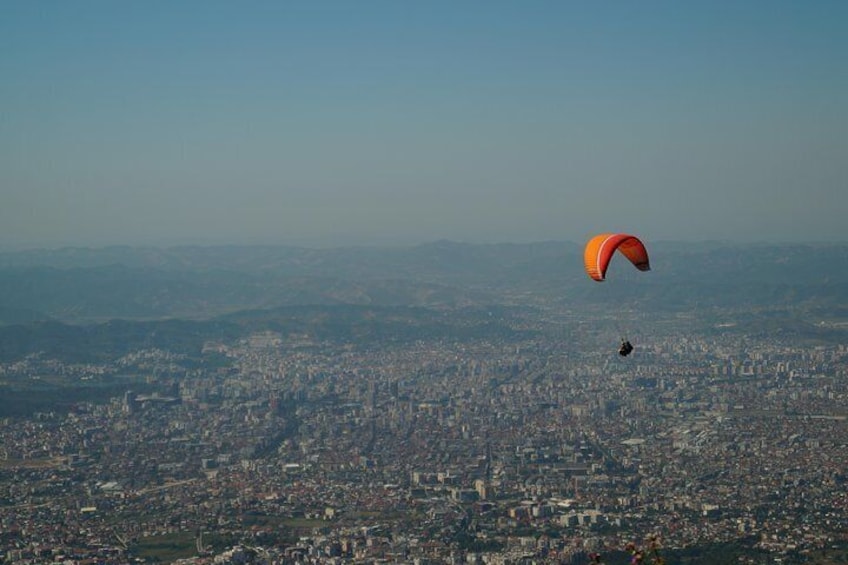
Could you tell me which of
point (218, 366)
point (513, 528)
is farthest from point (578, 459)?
Result: point (218, 366)

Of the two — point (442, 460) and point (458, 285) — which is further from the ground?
point (458, 285)

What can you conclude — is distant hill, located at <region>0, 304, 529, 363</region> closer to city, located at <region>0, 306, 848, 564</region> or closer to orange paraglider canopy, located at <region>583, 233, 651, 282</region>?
city, located at <region>0, 306, 848, 564</region>

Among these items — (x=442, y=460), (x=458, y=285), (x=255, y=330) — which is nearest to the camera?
(x=442, y=460)

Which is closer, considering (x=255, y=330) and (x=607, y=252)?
(x=607, y=252)

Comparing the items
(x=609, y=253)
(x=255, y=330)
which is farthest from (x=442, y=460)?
(x=255, y=330)

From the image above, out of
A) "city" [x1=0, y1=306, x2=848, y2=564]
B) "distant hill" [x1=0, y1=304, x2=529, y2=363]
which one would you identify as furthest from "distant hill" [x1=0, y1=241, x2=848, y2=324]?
"city" [x1=0, y1=306, x2=848, y2=564]

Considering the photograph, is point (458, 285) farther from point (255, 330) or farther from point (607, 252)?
point (607, 252)
